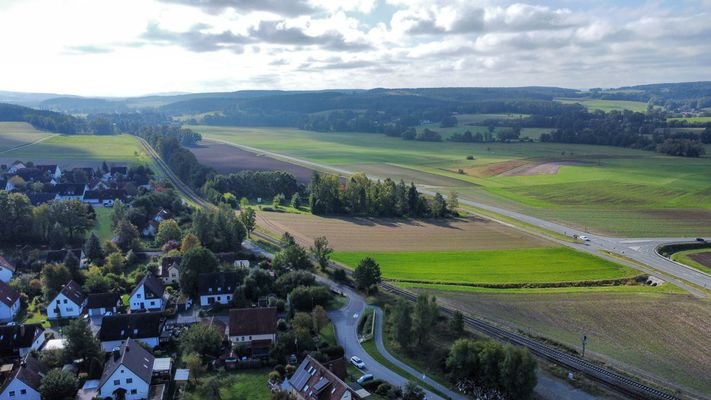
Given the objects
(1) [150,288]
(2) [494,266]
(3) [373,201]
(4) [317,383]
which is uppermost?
(3) [373,201]

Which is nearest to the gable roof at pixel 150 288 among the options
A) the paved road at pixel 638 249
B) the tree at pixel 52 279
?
the tree at pixel 52 279

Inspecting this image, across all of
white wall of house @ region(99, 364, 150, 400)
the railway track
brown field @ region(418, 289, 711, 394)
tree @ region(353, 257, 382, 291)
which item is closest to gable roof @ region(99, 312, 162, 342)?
white wall of house @ region(99, 364, 150, 400)

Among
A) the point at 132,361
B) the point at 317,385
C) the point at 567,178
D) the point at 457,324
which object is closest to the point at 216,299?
the point at 132,361

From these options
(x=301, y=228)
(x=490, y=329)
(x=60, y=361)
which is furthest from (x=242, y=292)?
(x=301, y=228)

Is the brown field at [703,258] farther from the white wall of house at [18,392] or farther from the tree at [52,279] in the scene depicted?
the tree at [52,279]

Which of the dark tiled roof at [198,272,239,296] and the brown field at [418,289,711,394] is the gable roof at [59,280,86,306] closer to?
the dark tiled roof at [198,272,239,296]

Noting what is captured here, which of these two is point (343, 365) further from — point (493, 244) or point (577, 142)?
point (577, 142)

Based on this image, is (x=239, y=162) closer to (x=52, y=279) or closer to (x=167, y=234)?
(x=167, y=234)
